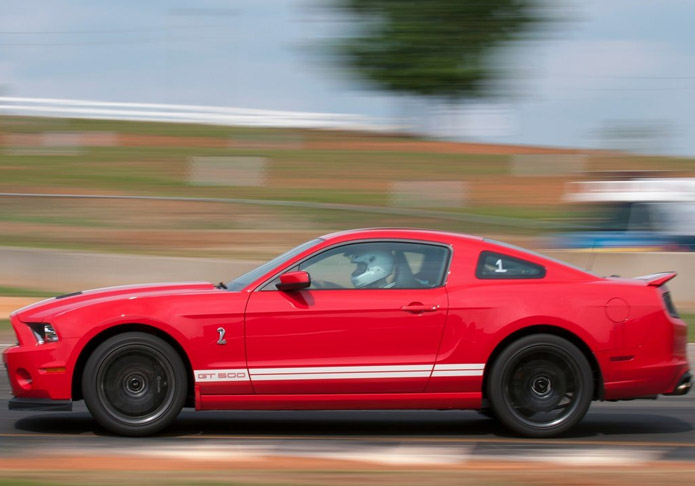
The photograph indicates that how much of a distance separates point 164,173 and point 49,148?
241 inches

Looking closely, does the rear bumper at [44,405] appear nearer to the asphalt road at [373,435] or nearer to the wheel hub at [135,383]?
the asphalt road at [373,435]

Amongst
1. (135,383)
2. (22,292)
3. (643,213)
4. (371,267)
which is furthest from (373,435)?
(22,292)

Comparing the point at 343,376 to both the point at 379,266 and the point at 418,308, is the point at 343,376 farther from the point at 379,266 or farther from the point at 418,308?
the point at 379,266

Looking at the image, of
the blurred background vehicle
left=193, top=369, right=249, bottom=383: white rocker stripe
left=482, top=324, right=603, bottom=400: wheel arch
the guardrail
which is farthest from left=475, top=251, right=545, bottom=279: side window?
the guardrail

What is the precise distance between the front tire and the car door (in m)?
0.53

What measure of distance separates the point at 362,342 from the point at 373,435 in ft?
2.33

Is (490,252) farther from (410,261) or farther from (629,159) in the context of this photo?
(629,159)

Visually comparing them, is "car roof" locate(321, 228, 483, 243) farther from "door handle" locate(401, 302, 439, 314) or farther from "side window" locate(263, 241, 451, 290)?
"door handle" locate(401, 302, 439, 314)

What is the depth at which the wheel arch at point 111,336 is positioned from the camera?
7.02 m

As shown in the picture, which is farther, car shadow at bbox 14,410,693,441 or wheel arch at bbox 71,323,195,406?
car shadow at bbox 14,410,693,441

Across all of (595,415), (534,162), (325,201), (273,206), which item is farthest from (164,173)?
(595,415)

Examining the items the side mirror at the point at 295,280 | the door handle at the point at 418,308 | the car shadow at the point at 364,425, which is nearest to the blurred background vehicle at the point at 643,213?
the car shadow at the point at 364,425

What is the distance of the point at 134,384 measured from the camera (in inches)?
276

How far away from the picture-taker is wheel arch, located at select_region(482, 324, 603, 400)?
718cm
